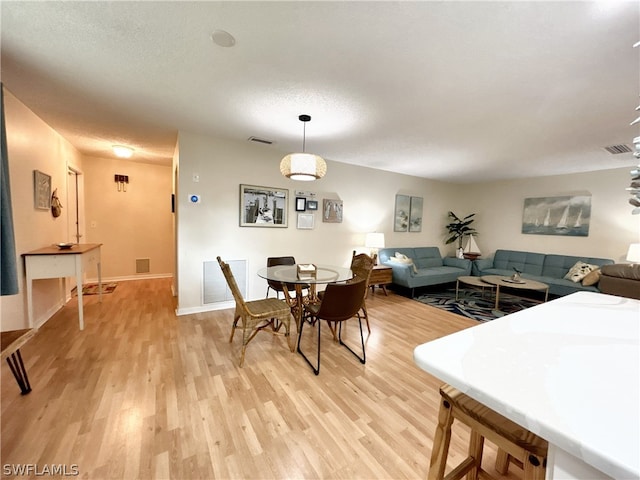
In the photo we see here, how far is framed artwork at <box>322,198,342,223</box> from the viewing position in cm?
451

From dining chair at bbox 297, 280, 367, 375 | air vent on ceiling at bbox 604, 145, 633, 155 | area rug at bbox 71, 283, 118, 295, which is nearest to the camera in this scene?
dining chair at bbox 297, 280, 367, 375

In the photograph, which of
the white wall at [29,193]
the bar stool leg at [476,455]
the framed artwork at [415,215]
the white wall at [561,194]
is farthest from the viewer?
the framed artwork at [415,215]

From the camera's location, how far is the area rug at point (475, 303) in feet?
12.5

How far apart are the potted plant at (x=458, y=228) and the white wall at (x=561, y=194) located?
19cm

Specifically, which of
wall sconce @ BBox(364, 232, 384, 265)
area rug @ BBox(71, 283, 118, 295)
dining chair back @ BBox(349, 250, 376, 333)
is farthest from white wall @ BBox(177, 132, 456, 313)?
area rug @ BBox(71, 283, 118, 295)

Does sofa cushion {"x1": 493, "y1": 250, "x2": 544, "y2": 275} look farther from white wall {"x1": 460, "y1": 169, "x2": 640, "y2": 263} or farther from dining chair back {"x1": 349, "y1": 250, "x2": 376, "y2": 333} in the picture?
dining chair back {"x1": 349, "y1": 250, "x2": 376, "y2": 333}

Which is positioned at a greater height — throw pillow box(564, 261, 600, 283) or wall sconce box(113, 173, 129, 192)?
wall sconce box(113, 173, 129, 192)

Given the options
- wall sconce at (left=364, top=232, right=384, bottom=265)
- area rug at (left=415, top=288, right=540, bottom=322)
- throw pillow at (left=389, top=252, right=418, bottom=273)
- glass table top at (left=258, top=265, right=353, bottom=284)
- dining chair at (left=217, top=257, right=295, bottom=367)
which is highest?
wall sconce at (left=364, top=232, right=384, bottom=265)

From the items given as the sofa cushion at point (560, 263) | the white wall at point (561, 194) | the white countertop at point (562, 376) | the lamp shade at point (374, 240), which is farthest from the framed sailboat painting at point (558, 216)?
the white countertop at point (562, 376)

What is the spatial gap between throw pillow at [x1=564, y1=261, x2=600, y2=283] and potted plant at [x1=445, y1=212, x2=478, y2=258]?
2002 mm

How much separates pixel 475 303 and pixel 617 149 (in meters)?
2.79

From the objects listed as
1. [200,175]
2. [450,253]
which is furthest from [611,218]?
[200,175]

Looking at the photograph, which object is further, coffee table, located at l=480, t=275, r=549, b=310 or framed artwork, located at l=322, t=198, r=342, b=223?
framed artwork, located at l=322, t=198, r=342, b=223

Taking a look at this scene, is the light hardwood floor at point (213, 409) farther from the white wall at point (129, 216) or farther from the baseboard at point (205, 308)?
the white wall at point (129, 216)
